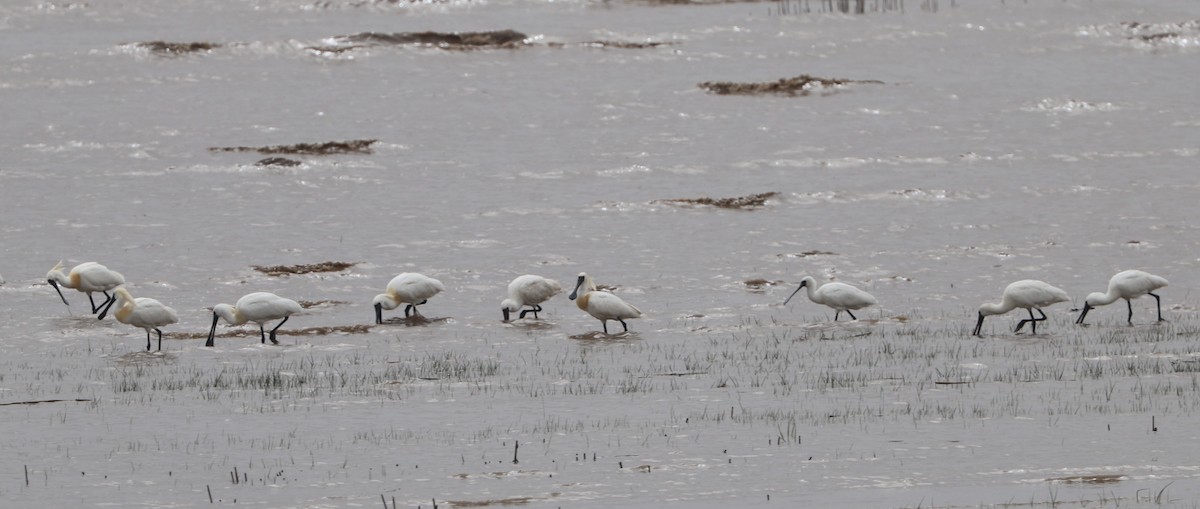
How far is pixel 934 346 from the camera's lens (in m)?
17.9

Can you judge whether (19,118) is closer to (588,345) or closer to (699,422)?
(588,345)

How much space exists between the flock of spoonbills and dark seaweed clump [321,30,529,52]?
22620mm

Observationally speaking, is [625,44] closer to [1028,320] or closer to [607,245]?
[607,245]

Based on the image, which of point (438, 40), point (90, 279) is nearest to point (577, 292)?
point (90, 279)

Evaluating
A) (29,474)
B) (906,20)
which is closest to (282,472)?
(29,474)

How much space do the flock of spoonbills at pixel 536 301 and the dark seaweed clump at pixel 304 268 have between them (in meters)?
2.89

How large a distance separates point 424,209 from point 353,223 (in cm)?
143

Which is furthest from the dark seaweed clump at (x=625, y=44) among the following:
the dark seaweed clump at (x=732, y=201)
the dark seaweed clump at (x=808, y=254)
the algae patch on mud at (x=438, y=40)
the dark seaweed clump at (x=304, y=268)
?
the dark seaweed clump at (x=304, y=268)

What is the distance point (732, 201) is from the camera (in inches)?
1136

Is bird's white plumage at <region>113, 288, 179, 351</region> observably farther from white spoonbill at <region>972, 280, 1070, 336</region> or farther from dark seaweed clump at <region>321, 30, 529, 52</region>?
dark seaweed clump at <region>321, 30, 529, 52</region>

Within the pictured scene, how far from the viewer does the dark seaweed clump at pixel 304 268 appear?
24.2 m

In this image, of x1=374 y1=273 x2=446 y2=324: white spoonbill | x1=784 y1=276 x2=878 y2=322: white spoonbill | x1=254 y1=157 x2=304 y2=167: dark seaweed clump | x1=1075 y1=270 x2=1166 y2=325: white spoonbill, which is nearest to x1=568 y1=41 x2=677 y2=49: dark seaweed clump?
x1=254 y1=157 x2=304 y2=167: dark seaweed clump

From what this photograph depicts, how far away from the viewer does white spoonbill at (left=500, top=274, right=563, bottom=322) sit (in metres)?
20.8

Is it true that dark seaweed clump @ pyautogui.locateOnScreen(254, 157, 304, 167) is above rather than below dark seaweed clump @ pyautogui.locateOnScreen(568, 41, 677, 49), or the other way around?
below
